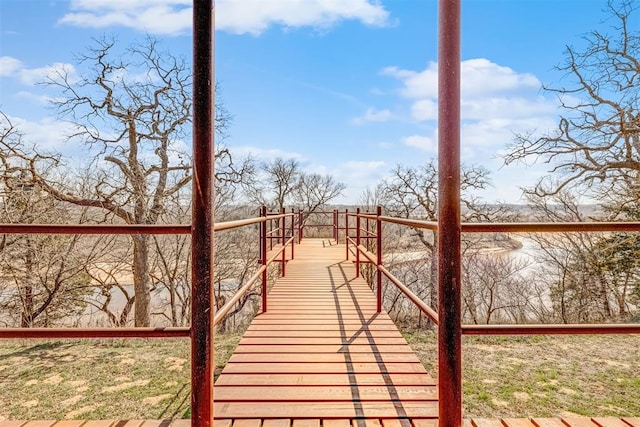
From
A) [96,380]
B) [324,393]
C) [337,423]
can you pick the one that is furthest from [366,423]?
[96,380]

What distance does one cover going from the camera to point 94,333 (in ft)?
4.58

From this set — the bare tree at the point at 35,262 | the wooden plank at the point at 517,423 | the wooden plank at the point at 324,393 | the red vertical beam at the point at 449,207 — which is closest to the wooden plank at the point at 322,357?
the wooden plank at the point at 324,393

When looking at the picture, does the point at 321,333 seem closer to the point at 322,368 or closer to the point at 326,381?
the point at 322,368

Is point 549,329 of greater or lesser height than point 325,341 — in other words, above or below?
above

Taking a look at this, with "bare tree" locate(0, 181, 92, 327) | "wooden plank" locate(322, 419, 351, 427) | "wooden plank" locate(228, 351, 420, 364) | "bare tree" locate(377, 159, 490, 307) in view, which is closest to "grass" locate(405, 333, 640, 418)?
"wooden plank" locate(228, 351, 420, 364)

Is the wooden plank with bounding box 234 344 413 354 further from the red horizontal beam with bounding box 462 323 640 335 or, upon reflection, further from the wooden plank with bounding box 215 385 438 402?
the red horizontal beam with bounding box 462 323 640 335

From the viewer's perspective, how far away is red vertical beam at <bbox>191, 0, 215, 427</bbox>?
134cm

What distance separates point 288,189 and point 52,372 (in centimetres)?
1638

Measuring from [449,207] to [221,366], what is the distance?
542 cm

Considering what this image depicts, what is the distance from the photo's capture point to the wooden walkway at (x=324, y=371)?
1737mm

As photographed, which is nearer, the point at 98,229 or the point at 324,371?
the point at 98,229

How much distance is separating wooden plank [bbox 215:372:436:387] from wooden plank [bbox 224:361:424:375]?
5 cm

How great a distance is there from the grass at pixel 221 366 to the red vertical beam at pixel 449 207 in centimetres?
347

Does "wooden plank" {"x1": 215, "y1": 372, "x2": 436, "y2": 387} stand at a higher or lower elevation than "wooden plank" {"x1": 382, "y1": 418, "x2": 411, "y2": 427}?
higher
